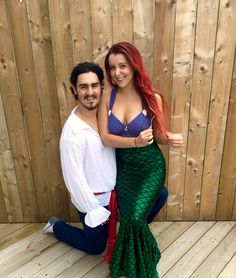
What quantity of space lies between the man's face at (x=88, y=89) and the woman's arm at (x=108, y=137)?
75mm

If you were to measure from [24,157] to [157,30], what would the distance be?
142 centimetres

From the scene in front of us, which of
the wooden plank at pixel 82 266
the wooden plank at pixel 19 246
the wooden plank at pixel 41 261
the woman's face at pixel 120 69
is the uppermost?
the woman's face at pixel 120 69

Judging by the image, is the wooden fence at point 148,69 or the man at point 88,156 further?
the wooden fence at point 148,69

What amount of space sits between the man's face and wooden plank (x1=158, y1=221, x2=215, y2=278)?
126 centimetres

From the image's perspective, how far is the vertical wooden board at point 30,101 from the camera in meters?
2.21

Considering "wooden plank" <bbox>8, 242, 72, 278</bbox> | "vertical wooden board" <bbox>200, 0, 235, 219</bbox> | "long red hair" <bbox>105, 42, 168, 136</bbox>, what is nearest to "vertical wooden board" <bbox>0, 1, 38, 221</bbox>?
"wooden plank" <bbox>8, 242, 72, 278</bbox>

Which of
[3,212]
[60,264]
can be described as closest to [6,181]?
[3,212]

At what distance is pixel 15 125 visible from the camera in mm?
2510

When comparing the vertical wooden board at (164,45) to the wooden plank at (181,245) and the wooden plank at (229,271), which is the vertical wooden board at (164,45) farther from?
the wooden plank at (229,271)

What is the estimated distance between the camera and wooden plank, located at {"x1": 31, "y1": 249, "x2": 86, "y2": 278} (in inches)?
90.8

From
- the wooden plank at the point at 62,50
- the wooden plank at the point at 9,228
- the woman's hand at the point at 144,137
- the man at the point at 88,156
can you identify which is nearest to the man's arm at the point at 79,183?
the man at the point at 88,156

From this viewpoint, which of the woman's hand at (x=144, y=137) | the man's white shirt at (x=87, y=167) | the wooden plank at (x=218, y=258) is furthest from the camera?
the wooden plank at (x=218, y=258)

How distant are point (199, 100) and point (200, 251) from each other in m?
1.14

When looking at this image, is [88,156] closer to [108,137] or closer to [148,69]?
[108,137]
